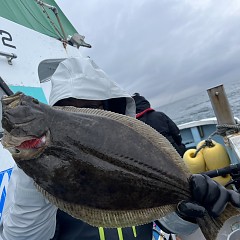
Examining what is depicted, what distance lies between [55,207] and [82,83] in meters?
0.77

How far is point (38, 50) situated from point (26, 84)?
1.00 metres

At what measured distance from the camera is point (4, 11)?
13.2 feet

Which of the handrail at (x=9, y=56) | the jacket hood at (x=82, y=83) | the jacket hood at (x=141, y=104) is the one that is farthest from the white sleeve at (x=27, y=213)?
the jacket hood at (x=141, y=104)

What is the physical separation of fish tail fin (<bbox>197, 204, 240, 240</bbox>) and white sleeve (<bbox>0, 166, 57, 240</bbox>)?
87cm

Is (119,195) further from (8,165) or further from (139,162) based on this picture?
(8,165)

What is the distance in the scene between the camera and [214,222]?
5.34ft

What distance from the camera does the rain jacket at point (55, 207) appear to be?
5.26 ft

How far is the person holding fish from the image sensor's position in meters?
1.43

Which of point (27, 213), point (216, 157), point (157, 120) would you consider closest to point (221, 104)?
point (216, 157)

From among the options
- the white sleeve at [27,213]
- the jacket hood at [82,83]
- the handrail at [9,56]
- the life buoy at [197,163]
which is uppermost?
the handrail at [9,56]

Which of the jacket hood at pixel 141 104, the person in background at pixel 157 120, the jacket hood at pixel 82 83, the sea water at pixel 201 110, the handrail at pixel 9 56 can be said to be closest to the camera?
the jacket hood at pixel 82 83

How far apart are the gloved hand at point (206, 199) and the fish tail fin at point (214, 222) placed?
0.11 feet

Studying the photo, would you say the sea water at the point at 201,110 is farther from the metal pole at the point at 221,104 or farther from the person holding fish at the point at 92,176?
the person holding fish at the point at 92,176

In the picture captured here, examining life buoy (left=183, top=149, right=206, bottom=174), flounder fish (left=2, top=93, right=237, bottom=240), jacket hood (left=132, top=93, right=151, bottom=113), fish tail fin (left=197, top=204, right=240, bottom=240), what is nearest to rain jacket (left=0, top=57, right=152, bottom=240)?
flounder fish (left=2, top=93, right=237, bottom=240)
